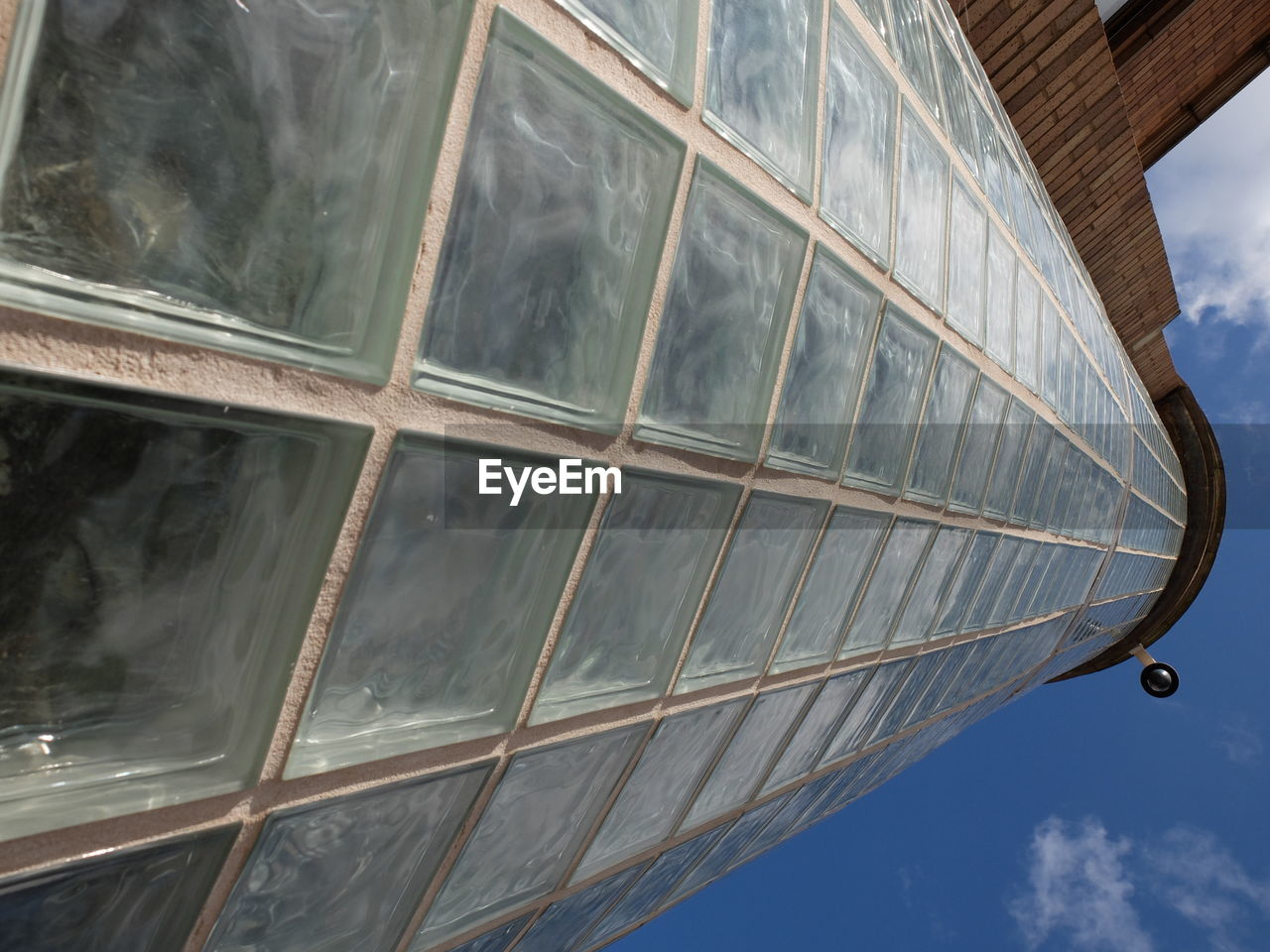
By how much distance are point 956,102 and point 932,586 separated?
1.95 meters

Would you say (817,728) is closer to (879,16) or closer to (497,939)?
(497,939)

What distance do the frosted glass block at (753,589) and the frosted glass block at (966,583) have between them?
1772 mm

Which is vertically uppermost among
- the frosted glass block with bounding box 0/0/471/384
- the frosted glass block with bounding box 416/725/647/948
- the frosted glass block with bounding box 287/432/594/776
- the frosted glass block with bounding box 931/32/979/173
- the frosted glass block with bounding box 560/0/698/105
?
the frosted glass block with bounding box 931/32/979/173

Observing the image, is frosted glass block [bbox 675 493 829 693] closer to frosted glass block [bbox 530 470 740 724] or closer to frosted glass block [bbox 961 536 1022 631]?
frosted glass block [bbox 530 470 740 724]

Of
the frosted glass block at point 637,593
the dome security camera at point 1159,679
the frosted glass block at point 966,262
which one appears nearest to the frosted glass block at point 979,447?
the frosted glass block at point 966,262

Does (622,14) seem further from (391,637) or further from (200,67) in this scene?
(391,637)

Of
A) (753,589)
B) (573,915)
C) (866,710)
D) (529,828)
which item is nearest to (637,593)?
(753,589)

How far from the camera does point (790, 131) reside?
191 centimetres

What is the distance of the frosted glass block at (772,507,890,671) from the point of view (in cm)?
258

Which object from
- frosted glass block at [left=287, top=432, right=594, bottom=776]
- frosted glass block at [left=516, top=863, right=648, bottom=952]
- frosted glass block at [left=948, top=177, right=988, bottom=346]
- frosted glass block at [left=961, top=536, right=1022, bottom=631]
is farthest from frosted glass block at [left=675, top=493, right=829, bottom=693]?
frosted glass block at [left=961, top=536, right=1022, bottom=631]

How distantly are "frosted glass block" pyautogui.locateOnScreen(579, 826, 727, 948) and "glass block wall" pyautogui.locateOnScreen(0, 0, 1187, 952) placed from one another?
0.86 ft

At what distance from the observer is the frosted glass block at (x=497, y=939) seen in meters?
2.15

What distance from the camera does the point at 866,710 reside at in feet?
12.4

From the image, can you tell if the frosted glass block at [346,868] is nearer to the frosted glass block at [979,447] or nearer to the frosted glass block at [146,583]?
the frosted glass block at [146,583]
